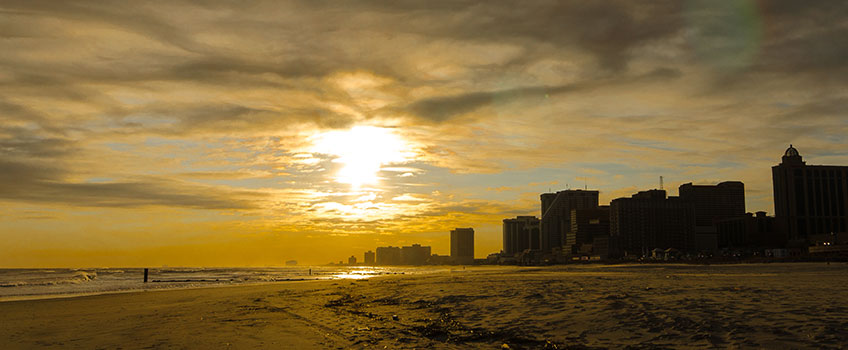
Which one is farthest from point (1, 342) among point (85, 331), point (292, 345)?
point (292, 345)

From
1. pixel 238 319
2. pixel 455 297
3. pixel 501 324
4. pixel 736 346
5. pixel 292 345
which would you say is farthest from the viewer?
pixel 455 297

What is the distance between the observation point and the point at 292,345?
16234 mm

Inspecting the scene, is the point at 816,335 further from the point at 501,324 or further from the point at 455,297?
the point at 455,297

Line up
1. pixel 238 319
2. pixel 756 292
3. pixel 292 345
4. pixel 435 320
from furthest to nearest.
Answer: pixel 238 319
pixel 756 292
pixel 435 320
pixel 292 345

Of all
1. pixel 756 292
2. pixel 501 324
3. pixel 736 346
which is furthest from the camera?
pixel 756 292

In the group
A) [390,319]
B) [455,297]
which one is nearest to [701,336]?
[390,319]

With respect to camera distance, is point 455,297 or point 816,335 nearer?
point 816,335

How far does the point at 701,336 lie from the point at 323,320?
1323 cm

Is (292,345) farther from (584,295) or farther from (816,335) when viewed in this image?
(816,335)

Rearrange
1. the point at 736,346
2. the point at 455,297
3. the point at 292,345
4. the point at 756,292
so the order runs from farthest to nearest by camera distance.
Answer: the point at 455,297 < the point at 756,292 < the point at 292,345 < the point at 736,346

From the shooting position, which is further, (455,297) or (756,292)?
(455,297)

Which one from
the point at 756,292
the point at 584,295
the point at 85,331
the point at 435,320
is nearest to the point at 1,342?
the point at 85,331

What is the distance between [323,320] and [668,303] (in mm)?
12031

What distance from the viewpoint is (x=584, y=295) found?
21859 mm
